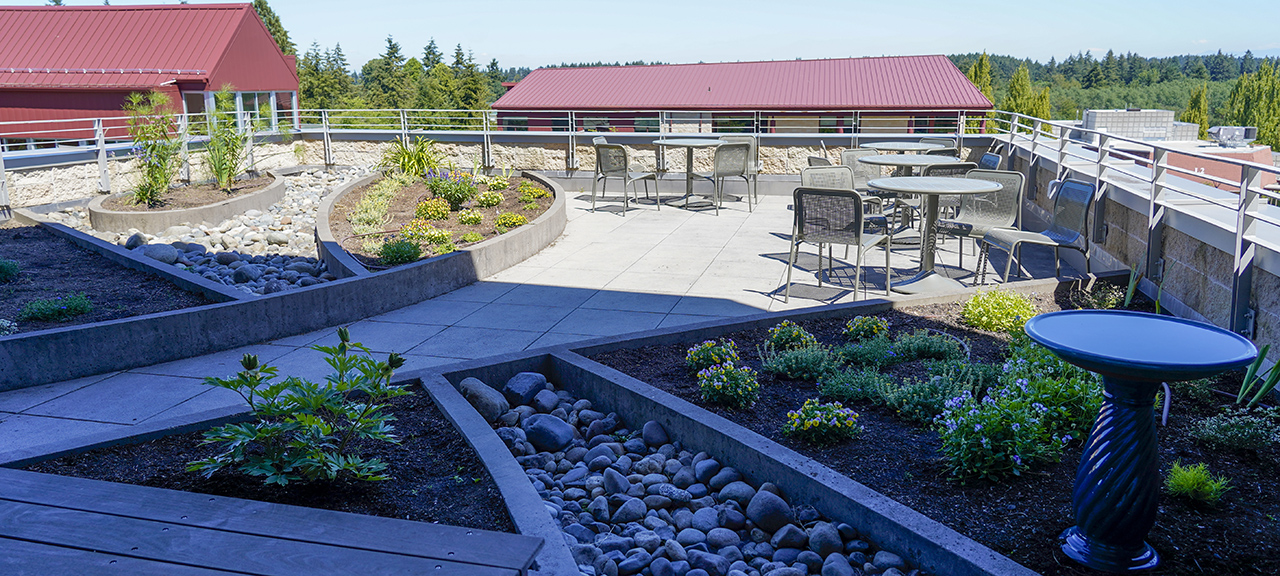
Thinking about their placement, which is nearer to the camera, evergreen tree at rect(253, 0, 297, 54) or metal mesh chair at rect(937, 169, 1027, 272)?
metal mesh chair at rect(937, 169, 1027, 272)

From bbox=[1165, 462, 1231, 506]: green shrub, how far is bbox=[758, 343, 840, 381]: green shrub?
1.70 metres

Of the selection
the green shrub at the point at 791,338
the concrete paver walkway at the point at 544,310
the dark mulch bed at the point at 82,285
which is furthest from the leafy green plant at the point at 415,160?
the green shrub at the point at 791,338

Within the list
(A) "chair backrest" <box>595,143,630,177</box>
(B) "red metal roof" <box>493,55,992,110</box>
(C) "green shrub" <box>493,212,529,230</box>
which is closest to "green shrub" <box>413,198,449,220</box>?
(C) "green shrub" <box>493,212,529,230</box>

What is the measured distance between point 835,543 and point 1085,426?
4.46 ft

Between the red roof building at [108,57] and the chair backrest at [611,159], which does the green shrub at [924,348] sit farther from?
the red roof building at [108,57]

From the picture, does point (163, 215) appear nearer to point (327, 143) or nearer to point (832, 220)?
point (327, 143)

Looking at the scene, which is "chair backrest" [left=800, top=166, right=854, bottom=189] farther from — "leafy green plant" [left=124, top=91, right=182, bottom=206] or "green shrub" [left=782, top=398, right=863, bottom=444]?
"leafy green plant" [left=124, top=91, right=182, bottom=206]

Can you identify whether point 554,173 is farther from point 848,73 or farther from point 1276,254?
point 848,73

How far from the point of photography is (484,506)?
288 cm

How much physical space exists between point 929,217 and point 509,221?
14.3 ft

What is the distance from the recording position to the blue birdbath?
7.39ft

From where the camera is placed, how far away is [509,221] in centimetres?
883

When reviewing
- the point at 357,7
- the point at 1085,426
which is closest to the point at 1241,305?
the point at 1085,426

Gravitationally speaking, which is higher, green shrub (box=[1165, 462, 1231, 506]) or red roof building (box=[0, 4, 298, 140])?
red roof building (box=[0, 4, 298, 140])
